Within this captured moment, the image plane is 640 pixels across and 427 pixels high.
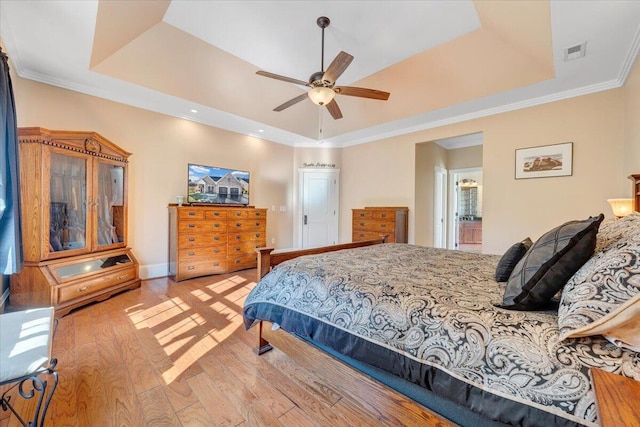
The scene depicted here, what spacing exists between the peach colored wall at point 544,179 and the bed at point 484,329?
9.44ft

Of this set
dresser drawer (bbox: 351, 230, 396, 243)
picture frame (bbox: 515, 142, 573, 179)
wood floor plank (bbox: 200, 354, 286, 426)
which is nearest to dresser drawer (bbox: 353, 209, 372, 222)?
dresser drawer (bbox: 351, 230, 396, 243)

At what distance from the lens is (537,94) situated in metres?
3.52

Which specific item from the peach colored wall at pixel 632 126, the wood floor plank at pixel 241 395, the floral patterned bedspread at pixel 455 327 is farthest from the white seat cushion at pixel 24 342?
the peach colored wall at pixel 632 126

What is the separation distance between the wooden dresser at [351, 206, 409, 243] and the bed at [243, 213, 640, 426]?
10.1ft

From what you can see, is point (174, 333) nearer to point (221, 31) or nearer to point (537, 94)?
point (221, 31)

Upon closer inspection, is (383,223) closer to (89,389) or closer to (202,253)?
(202,253)

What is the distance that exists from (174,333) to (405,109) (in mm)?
4396

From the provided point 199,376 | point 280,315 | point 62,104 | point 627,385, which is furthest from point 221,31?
point 627,385

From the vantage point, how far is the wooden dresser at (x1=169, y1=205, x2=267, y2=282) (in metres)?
3.94

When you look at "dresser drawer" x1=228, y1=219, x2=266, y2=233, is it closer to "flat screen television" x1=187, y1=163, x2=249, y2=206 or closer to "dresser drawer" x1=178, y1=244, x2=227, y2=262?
"dresser drawer" x1=178, y1=244, x2=227, y2=262

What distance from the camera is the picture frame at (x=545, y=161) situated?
3475 millimetres

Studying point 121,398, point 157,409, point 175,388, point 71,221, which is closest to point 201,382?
point 175,388

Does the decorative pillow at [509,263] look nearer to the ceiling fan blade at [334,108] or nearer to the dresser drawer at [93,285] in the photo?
the ceiling fan blade at [334,108]

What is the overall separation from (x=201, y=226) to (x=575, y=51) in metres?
5.13
